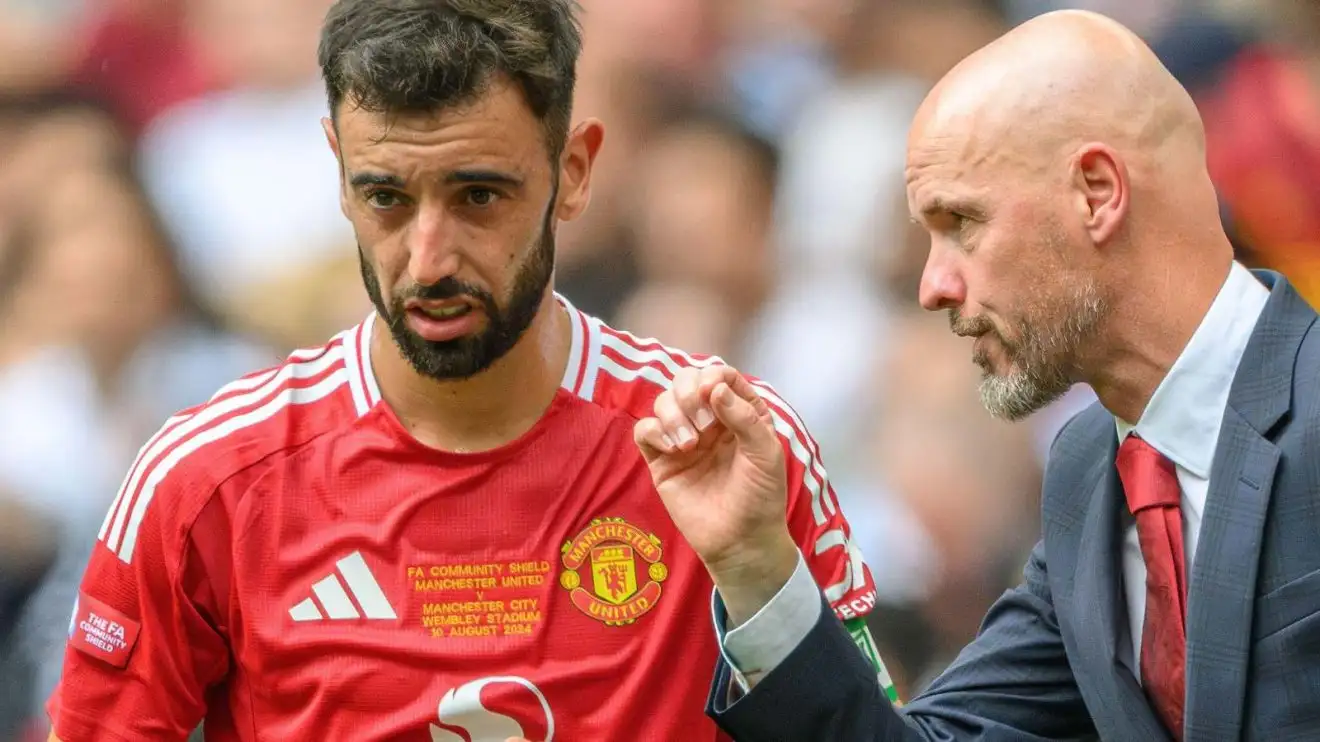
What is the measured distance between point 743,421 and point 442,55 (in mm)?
499

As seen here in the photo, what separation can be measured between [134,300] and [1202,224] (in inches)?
61.4

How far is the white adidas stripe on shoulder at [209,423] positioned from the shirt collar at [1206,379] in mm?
903

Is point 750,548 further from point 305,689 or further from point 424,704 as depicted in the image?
point 305,689

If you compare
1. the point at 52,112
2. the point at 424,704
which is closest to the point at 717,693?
the point at 424,704

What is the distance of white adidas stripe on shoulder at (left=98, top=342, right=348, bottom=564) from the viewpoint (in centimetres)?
169

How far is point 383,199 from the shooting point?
166 cm

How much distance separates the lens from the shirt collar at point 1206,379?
1642 mm

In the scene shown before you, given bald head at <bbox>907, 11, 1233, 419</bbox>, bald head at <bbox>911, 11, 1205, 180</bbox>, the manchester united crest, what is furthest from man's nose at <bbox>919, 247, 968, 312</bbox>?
the manchester united crest

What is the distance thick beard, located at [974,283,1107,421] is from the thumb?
0.33 meters

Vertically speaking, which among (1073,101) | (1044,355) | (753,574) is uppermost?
(1073,101)

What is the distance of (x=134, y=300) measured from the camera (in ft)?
7.94

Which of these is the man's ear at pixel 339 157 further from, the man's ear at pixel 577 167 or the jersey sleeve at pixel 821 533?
the jersey sleeve at pixel 821 533

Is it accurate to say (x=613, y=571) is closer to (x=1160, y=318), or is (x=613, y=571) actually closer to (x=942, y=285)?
(x=942, y=285)

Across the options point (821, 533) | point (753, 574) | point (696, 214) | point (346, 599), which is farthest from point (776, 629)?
point (696, 214)
